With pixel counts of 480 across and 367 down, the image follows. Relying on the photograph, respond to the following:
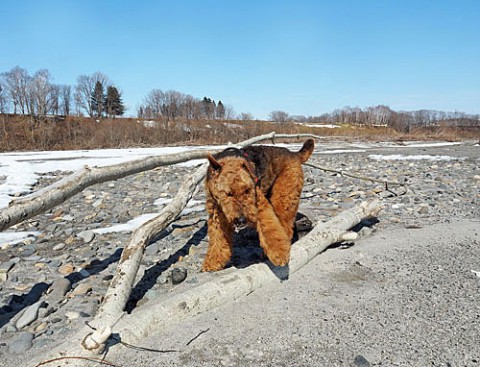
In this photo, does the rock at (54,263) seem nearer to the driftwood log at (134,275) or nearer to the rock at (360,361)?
the driftwood log at (134,275)

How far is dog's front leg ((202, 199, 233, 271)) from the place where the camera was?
153 inches

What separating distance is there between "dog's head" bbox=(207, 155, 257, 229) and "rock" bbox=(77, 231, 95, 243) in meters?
3.18

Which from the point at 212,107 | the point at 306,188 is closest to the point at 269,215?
the point at 306,188

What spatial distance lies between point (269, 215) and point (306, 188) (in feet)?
20.7

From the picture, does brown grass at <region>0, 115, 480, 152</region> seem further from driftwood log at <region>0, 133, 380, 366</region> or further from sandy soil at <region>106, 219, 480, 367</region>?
sandy soil at <region>106, 219, 480, 367</region>

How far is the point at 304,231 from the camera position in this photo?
5391 mm

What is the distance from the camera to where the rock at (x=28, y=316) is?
321 centimetres

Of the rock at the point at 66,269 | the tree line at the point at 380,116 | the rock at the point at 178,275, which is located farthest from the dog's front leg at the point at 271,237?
the tree line at the point at 380,116

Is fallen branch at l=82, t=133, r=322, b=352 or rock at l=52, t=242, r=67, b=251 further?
rock at l=52, t=242, r=67, b=251

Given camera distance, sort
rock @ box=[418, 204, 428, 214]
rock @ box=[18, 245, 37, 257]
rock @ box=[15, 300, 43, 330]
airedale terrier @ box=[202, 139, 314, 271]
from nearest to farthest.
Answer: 1. rock @ box=[15, 300, 43, 330]
2. airedale terrier @ box=[202, 139, 314, 271]
3. rock @ box=[18, 245, 37, 257]
4. rock @ box=[418, 204, 428, 214]

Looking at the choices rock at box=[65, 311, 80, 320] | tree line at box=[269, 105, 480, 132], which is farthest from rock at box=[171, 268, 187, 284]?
tree line at box=[269, 105, 480, 132]

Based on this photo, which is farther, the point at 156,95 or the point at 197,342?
the point at 156,95

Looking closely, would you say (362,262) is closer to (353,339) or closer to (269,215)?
(269,215)

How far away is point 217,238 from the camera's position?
157 inches
